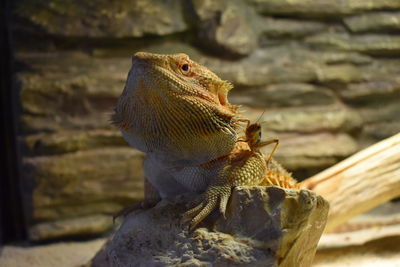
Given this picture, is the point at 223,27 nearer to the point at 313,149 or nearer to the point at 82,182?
the point at 313,149

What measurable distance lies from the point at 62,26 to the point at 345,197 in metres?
2.64

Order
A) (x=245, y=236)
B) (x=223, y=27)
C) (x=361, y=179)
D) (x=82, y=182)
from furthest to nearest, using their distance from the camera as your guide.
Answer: (x=223, y=27), (x=82, y=182), (x=361, y=179), (x=245, y=236)

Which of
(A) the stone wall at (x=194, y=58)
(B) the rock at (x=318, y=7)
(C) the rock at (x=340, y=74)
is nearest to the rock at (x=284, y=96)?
(A) the stone wall at (x=194, y=58)

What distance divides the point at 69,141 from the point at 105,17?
1.12 m

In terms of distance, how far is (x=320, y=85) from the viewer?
447 centimetres

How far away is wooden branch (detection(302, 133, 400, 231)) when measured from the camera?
3.11 m

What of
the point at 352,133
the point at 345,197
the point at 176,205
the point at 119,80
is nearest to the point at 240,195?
the point at 176,205

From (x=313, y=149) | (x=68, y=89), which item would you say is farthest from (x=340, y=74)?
(x=68, y=89)

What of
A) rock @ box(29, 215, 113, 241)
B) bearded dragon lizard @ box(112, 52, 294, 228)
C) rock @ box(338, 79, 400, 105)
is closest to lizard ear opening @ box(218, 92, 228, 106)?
bearded dragon lizard @ box(112, 52, 294, 228)

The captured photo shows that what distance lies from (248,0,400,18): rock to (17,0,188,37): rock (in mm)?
849

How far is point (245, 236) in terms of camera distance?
198 centimetres

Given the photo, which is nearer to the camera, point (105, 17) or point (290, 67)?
point (105, 17)

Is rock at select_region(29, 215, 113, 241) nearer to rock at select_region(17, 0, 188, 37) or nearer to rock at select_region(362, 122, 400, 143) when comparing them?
rock at select_region(17, 0, 188, 37)

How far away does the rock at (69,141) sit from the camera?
3869 mm
